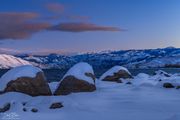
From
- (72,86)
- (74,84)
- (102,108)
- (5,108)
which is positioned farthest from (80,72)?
(5,108)

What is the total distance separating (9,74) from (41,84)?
2200mm

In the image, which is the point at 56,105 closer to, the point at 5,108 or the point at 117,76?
the point at 5,108

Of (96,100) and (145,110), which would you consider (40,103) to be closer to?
(96,100)

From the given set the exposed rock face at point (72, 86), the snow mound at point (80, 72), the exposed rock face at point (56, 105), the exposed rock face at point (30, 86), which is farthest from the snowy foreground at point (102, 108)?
the snow mound at point (80, 72)

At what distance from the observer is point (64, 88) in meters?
23.0

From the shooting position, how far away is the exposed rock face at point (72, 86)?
2267 cm

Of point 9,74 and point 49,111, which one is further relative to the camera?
point 9,74

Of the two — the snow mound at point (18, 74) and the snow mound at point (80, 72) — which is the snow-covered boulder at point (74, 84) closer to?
the snow mound at point (80, 72)

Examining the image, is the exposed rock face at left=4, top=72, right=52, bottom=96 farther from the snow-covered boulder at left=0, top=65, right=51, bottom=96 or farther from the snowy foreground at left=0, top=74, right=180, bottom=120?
the snowy foreground at left=0, top=74, right=180, bottom=120

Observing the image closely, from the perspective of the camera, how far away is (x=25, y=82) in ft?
70.7

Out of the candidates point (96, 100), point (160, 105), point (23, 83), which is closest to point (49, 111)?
point (96, 100)

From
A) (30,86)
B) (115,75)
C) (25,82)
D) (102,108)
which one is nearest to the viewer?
(102,108)

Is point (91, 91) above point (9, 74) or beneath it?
beneath

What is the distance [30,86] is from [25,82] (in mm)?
416
